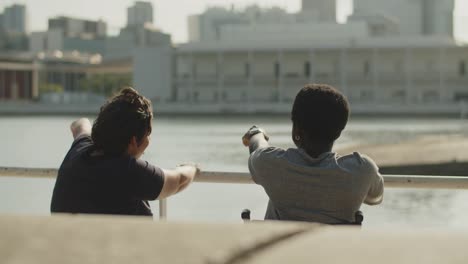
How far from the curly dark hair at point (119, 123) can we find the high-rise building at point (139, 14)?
162985mm

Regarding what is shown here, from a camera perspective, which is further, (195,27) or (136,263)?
(195,27)

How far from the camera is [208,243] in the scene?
0.75m

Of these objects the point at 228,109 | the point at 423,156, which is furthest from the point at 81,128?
the point at 228,109

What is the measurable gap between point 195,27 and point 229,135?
4645 inches

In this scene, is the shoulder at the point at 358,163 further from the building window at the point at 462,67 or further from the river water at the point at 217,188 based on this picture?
the building window at the point at 462,67

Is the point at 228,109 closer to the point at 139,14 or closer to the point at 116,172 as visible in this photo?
the point at 116,172

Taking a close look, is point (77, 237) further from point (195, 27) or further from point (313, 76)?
point (195, 27)

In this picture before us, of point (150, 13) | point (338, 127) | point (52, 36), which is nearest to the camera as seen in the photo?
point (338, 127)

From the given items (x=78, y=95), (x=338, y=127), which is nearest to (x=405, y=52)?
(x=78, y=95)

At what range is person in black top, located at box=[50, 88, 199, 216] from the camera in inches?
81.1

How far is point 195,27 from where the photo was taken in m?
160

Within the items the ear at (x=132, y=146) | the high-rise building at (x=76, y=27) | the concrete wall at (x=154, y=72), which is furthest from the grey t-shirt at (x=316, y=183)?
the high-rise building at (x=76, y=27)

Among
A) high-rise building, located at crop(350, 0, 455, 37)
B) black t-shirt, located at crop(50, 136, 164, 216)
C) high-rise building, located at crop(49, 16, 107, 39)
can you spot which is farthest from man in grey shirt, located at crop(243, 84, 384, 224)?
high-rise building, located at crop(49, 16, 107, 39)

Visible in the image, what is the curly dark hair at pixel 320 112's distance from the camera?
2.14m
